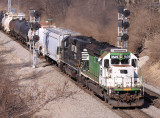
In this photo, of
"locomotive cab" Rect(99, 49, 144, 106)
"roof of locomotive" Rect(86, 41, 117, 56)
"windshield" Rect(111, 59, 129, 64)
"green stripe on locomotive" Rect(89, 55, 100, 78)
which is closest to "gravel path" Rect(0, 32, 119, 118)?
"locomotive cab" Rect(99, 49, 144, 106)

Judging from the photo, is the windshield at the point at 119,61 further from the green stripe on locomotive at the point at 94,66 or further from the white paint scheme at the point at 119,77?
the green stripe on locomotive at the point at 94,66

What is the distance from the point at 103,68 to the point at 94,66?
172 centimetres

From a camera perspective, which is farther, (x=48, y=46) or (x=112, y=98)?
(x=48, y=46)

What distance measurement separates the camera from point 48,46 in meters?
27.9

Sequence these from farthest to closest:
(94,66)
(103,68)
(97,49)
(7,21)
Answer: (7,21) → (94,66) → (97,49) → (103,68)

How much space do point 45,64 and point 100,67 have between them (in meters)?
12.6

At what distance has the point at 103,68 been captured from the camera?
16.2 metres

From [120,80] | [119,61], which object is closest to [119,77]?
[120,80]

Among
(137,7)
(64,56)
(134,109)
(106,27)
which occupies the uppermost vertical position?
(137,7)

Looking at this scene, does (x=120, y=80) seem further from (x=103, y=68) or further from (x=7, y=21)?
(x=7, y=21)

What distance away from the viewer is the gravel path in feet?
49.2

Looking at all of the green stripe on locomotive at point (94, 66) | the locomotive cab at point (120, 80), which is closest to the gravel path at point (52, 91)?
the locomotive cab at point (120, 80)

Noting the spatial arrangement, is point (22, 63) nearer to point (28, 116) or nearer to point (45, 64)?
point (45, 64)

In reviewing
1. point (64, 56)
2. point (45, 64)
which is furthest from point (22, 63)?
point (64, 56)
